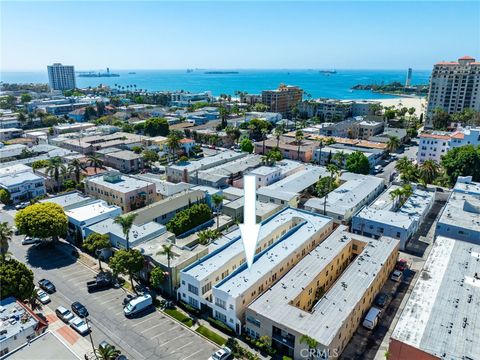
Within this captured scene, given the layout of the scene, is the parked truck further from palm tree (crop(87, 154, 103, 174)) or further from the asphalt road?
palm tree (crop(87, 154, 103, 174))

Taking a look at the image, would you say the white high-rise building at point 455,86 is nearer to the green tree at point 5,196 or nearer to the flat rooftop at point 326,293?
the flat rooftop at point 326,293

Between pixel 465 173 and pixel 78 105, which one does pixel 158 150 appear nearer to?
pixel 465 173

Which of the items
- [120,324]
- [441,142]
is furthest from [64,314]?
[441,142]

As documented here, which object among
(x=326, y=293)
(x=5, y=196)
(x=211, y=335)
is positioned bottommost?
(x=211, y=335)

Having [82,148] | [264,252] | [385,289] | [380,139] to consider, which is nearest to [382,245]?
[385,289]

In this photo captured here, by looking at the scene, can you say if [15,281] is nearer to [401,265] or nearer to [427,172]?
[401,265]
